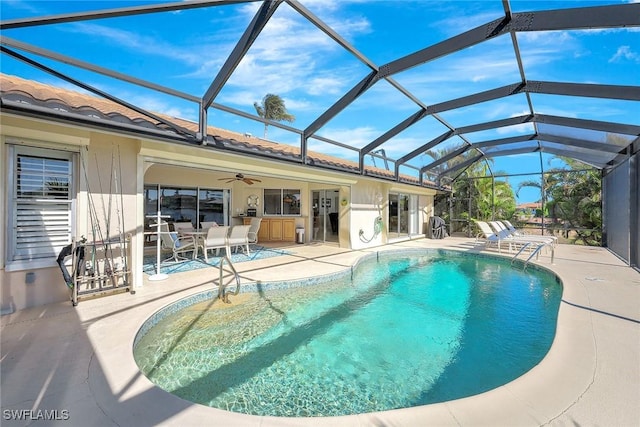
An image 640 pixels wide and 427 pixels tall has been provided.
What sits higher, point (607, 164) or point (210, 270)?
point (607, 164)

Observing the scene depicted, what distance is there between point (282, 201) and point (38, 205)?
9.45 metres

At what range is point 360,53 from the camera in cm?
567

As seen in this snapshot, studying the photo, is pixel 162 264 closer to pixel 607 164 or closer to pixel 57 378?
pixel 57 378

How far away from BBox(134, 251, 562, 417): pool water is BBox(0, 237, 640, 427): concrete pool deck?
1.69ft

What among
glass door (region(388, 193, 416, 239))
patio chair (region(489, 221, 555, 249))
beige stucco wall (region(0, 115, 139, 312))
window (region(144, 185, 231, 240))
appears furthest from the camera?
glass door (region(388, 193, 416, 239))

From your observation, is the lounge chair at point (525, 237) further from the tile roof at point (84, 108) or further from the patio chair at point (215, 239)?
the patio chair at point (215, 239)

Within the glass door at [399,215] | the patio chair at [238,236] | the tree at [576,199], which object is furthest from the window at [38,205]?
the tree at [576,199]

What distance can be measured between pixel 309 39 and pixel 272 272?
540 cm

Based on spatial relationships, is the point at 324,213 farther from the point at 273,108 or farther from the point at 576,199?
the point at 273,108

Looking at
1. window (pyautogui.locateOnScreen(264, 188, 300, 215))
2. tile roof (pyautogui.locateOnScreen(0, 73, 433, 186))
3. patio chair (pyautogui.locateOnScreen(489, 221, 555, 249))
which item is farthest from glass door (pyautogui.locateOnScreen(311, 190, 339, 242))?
patio chair (pyautogui.locateOnScreen(489, 221, 555, 249))

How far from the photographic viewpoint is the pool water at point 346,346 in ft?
10.3

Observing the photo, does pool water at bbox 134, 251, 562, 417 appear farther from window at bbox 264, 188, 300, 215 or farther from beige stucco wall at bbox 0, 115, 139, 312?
window at bbox 264, 188, 300, 215

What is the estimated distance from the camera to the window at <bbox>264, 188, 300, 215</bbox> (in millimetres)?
13641

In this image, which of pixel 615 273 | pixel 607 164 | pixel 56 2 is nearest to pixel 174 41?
pixel 56 2
